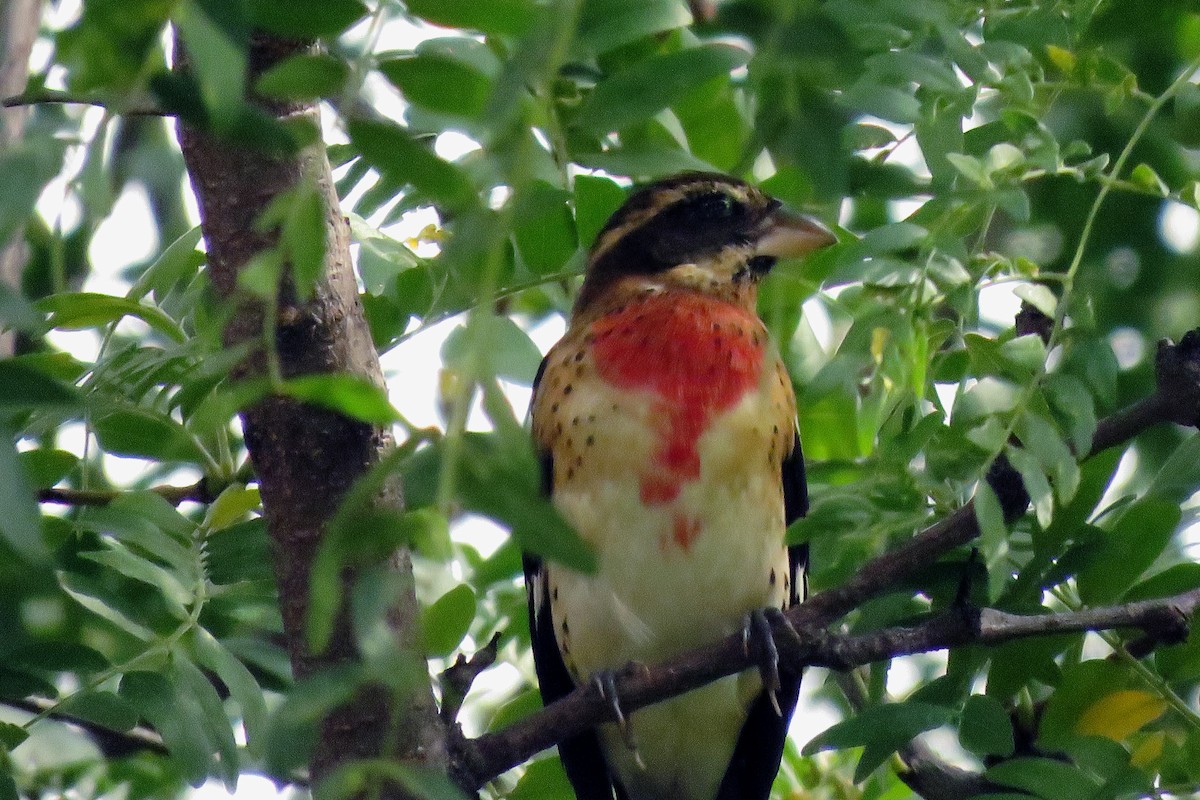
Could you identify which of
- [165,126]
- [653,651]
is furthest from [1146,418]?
[165,126]

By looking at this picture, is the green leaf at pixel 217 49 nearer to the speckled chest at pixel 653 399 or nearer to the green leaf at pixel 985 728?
the green leaf at pixel 985 728

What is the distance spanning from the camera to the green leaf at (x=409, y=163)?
132 cm

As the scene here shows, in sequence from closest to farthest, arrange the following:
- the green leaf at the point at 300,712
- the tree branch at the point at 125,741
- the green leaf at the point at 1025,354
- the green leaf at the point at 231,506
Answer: the green leaf at the point at 300,712, the green leaf at the point at 1025,354, the green leaf at the point at 231,506, the tree branch at the point at 125,741

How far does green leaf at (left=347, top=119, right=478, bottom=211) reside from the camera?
52.0 inches

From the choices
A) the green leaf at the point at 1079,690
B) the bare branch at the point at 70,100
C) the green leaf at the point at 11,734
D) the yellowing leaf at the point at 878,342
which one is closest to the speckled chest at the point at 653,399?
the green leaf at the point at 1079,690

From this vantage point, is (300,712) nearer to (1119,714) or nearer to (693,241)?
(1119,714)

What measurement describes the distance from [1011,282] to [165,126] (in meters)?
3.86

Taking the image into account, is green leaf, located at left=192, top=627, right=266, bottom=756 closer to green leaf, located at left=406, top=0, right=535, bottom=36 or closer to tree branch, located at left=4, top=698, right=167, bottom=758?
tree branch, located at left=4, top=698, right=167, bottom=758

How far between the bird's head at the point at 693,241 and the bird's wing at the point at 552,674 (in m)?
0.39

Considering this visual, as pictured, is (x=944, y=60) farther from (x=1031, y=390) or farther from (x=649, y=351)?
(x=649, y=351)

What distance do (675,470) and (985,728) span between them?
44.4 inches

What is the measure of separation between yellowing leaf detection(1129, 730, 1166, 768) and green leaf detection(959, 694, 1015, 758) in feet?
0.76

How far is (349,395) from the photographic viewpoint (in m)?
1.33

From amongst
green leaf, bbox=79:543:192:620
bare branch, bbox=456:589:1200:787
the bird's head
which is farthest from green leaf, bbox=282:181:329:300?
the bird's head
